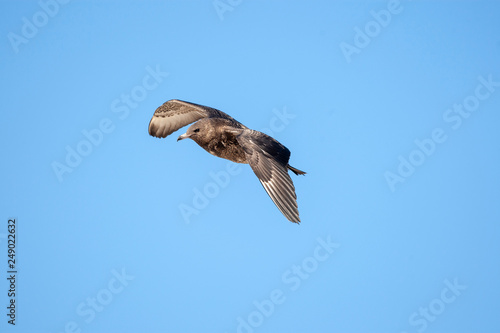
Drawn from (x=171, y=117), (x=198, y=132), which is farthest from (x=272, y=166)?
(x=171, y=117)

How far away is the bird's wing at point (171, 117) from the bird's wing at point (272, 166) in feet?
9.66

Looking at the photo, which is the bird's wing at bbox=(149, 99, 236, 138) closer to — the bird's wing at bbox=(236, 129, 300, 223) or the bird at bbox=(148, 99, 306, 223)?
the bird at bbox=(148, 99, 306, 223)

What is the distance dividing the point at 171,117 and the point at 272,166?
4678mm

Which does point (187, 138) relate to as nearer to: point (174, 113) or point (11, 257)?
point (174, 113)

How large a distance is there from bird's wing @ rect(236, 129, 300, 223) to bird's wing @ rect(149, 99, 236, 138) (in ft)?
9.66

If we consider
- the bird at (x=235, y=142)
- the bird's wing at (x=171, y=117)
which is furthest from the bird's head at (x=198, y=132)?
the bird's wing at (x=171, y=117)

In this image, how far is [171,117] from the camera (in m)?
16.4

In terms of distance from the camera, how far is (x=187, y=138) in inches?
560

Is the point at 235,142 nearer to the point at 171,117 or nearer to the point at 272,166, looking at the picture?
the point at 272,166

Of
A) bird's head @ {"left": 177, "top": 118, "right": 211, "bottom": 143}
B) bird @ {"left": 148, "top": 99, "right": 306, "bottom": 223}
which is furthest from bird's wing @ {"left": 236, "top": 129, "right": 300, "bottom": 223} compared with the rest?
bird's head @ {"left": 177, "top": 118, "right": 211, "bottom": 143}

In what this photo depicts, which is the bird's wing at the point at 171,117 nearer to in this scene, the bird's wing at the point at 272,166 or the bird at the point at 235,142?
the bird at the point at 235,142

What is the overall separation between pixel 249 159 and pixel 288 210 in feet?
4.61

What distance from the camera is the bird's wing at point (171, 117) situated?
52.7ft

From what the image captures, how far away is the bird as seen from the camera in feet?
39.9
